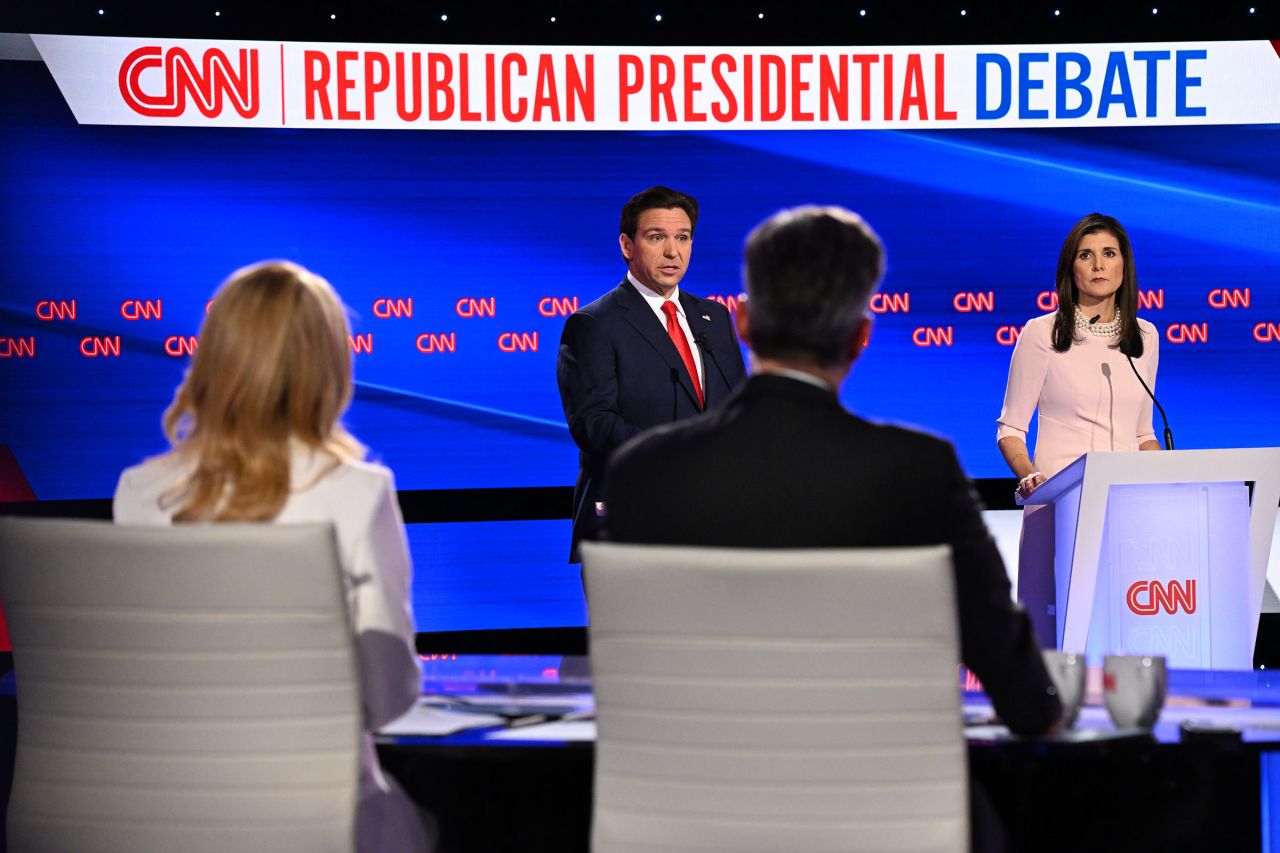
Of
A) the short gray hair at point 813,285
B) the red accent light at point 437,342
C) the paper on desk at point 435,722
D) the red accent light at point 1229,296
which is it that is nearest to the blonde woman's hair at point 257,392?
the paper on desk at point 435,722

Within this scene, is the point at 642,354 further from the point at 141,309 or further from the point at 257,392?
the point at 257,392

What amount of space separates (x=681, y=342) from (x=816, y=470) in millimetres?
2920

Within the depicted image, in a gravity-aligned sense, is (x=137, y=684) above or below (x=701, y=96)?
below

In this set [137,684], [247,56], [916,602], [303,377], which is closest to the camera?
[916,602]

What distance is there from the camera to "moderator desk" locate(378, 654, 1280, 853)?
1.92 meters

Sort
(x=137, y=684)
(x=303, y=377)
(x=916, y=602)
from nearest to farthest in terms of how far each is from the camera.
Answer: (x=916, y=602)
(x=137, y=684)
(x=303, y=377)

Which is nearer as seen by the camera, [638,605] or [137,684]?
[638,605]

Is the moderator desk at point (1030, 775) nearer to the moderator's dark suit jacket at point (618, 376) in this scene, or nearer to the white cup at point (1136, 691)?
the white cup at point (1136, 691)

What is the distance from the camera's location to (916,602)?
1.66 meters

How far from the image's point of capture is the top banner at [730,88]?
6.04 m

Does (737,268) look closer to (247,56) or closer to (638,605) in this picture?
(247,56)

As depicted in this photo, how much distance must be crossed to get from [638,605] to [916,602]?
0.32 m

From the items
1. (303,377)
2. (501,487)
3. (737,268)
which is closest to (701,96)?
(737,268)

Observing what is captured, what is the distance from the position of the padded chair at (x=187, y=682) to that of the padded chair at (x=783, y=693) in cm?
36
